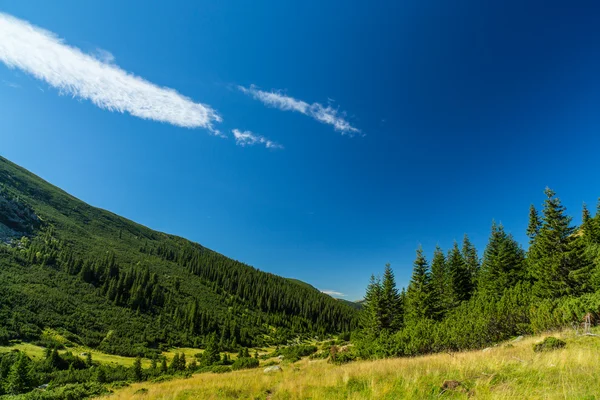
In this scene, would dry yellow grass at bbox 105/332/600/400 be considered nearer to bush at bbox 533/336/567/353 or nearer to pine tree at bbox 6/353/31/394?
bush at bbox 533/336/567/353

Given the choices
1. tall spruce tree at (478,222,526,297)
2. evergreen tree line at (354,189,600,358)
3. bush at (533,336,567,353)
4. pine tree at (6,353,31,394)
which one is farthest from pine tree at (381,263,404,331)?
pine tree at (6,353,31,394)

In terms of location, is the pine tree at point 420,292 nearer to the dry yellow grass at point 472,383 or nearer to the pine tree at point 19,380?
the dry yellow grass at point 472,383

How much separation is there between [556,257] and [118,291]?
10058 centimetres

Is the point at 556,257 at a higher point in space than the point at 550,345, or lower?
higher

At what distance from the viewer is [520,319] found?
22.9 m

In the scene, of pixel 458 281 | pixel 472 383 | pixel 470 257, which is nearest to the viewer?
pixel 472 383

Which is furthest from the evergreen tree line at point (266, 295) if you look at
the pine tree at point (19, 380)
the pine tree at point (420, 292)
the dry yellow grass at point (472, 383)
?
the dry yellow grass at point (472, 383)

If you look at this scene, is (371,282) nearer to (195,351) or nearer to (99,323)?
(195,351)

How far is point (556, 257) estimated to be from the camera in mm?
30984

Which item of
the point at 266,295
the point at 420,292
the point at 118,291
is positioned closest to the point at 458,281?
the point at 420,292

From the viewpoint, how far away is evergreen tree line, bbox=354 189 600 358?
20.8 m

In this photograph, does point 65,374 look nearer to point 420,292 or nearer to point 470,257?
point 420,292

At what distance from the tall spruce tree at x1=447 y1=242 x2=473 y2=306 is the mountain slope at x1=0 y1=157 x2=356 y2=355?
2362 inches

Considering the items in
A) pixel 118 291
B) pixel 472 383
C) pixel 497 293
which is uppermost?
pixel 497 293
